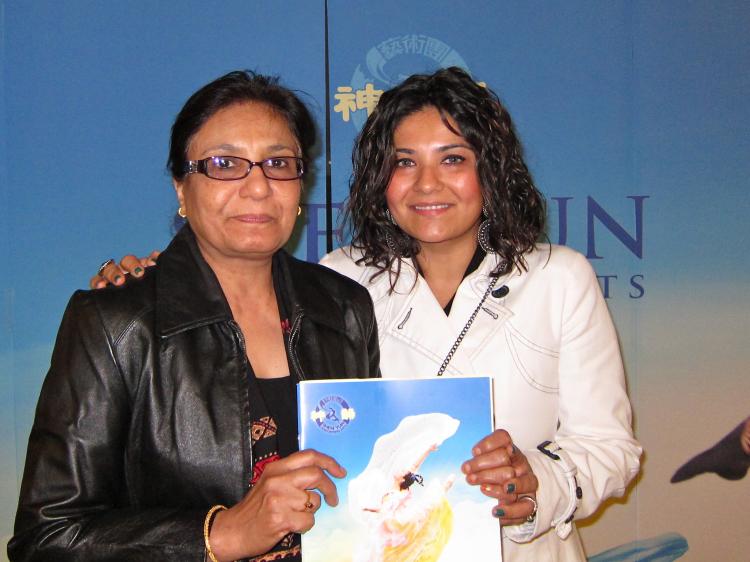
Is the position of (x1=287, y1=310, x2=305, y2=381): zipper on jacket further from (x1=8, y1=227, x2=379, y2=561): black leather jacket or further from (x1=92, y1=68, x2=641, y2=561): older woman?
(x1=92, y1=68, x2=641, y2=561): older woman

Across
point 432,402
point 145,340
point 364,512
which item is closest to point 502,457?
point 432,402

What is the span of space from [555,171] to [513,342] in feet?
5.82

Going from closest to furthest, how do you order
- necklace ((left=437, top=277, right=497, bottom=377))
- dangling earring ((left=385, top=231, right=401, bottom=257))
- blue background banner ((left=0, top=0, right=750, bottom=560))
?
necklace ((left=437, top=277, right=497, bottom=377))
dangling earring ((left=385, top=231, right=401, bottom=257))
blue background banner ((left=0, top=0, right=750, bottom=560))

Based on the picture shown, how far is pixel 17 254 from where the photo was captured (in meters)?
3.49

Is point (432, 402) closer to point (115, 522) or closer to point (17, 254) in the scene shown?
point (115, 522)

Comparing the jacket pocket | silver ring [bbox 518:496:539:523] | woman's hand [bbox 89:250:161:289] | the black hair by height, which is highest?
the black hair

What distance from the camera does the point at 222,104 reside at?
1882mm

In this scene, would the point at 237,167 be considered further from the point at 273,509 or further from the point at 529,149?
the point at 529,149

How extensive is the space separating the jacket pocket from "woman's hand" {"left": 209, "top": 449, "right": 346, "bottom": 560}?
823 mm

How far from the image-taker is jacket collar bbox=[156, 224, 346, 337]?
69.3 inches

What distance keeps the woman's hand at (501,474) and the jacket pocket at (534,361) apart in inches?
14.8

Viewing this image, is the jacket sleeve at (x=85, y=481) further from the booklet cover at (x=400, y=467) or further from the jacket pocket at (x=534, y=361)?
the jacket pocket at (x=534, y=361)

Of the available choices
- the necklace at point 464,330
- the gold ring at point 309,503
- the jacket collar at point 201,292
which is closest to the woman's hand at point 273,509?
the gold ring at point 309,503

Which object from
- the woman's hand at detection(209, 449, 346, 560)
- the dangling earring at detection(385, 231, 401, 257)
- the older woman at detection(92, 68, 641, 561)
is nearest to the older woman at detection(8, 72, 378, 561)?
the woman's hand at detection(209, 449, 346, 560)
